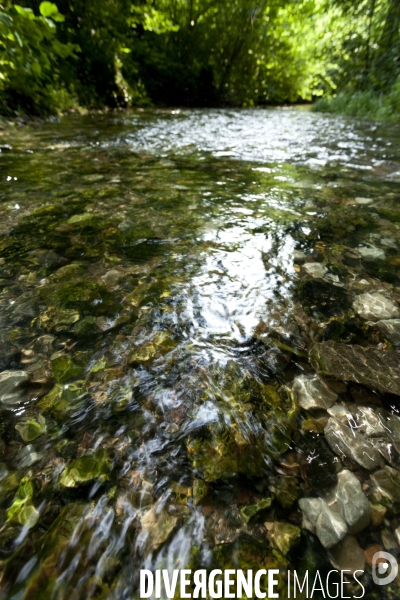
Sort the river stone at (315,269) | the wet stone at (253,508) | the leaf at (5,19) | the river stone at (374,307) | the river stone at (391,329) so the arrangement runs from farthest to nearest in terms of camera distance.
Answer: the leaf at (5,19) < the river stone at (315,269) < the river stone at (374,307) < the river stone at (391,329) < the wet stone at (253,508)

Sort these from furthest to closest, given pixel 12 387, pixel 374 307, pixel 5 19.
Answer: pixel 5 19 < pixel 374 307 < pixel 12 387

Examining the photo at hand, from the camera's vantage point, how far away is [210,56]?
41.4 feet

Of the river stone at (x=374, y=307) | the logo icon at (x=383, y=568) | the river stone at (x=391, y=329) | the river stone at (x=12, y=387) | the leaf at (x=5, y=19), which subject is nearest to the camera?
the logo icon at (x=383, y=568)

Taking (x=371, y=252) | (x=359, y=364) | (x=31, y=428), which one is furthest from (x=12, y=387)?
(x=371, y=252)

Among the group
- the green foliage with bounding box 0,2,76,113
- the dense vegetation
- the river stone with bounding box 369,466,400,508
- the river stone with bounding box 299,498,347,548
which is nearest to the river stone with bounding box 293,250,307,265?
the river stone with bounding box 369,466,400,508

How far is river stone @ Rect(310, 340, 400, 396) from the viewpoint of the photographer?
1168 millimetres

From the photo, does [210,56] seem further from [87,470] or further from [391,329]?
[87,470]

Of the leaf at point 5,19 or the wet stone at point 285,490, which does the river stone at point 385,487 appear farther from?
the leaf at point 5,19

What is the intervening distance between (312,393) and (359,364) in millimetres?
255

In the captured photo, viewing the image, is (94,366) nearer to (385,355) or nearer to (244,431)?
(244,431)

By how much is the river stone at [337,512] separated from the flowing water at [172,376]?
17 mm

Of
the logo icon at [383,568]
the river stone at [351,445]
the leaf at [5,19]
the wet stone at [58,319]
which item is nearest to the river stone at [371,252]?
the river stone at [351,445]

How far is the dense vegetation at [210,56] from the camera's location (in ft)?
23.4

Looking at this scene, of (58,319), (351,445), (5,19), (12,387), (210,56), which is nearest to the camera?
(351,445)
